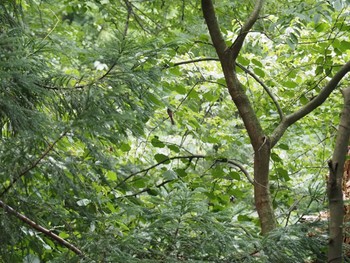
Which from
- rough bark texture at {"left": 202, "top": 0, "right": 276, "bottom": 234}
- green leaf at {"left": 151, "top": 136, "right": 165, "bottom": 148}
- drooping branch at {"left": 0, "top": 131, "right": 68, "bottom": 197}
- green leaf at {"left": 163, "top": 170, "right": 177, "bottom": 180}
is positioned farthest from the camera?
green leaf at {"left": 151, "top": 136, "right": 165, "bottom": 148}

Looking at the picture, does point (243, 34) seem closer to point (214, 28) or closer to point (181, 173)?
point (214, 28)

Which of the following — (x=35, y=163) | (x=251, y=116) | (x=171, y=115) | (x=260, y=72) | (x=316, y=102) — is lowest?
(x=35, y=163)

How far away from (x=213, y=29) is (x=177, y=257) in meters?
1.07

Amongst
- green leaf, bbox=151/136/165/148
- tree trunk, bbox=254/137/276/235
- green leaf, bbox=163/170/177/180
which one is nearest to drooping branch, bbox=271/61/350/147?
tree trunk, bbox=254/137/276/235

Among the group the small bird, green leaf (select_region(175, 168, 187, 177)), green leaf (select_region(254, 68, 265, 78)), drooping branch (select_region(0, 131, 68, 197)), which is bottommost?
drooping branch (select_region(0, 131, 68, 197))

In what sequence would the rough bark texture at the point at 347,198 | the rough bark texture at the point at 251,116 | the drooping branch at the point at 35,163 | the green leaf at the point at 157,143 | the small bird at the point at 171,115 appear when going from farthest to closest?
the small bird at the point at 171,115 < the green leaf at the point at 157,143 < the rough bark texture at the point at 251,116 < the rough bark texture at the point at 347,198 < the drooping branch at the point at 35,163

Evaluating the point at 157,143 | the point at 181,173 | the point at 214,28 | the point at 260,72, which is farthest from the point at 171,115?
the point at 214,28

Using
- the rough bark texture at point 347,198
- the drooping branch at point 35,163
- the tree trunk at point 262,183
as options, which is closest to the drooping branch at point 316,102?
the tree trunk at point 262,183

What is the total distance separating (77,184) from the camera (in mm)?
2135

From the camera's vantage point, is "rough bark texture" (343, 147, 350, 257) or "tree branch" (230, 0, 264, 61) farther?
"tree branch" (230, 0, 264, 61)

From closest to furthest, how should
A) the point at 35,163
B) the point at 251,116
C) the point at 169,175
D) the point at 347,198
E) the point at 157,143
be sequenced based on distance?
the point at 35,163
the point at 347,198
the point at 251,116
the point at 169,175
the point at 157,143

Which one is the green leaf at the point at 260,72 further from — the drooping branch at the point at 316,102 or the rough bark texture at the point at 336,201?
the rough bark texture at the point at 336,201

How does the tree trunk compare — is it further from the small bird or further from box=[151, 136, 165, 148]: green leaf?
the small bird

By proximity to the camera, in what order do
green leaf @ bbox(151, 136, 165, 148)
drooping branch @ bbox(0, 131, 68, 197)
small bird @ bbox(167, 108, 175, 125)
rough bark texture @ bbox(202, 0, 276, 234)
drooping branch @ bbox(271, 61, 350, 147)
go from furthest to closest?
small bird @ bbox(167, 108, 175, 125)
green leaf @ bbox(151, 136, 165, 148)
rough bark texture @ bbox(202, 0, 276, 234)
drooping branch @ bbox(271, 61, 350, 147)
drooping branch @ bbox(0, 131, 68, 197)
